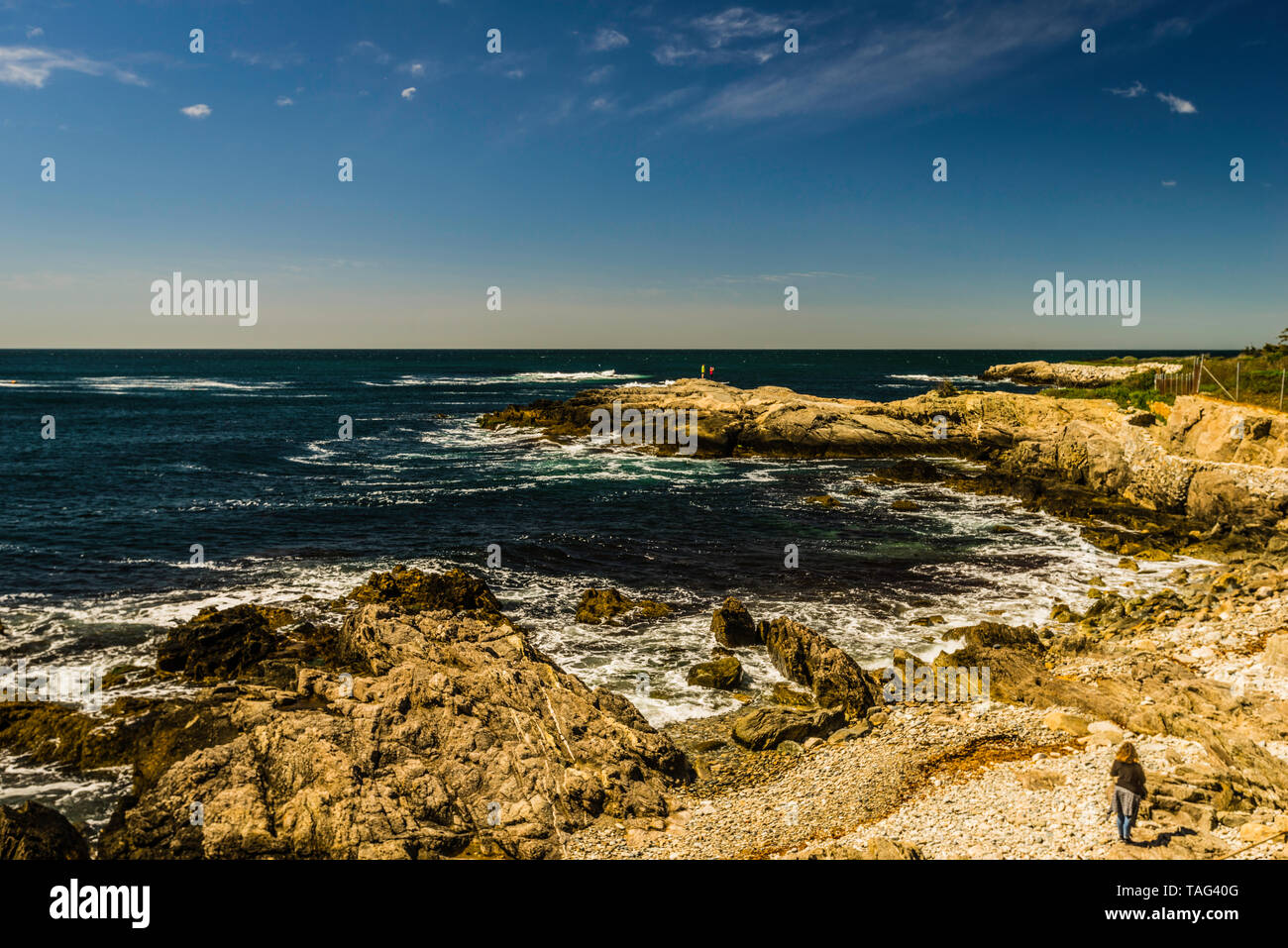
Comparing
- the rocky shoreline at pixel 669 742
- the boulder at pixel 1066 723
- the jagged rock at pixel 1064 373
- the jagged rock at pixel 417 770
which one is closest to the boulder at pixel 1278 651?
the rocky shoreline at pixel 669 742

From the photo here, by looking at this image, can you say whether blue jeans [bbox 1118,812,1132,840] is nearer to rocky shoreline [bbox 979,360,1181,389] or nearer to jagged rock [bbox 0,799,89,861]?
jagged rock [bbox 0,799,89,861]

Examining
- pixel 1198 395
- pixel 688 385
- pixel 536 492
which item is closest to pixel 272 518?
pixel 536 492

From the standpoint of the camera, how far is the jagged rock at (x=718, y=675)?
17312 mm

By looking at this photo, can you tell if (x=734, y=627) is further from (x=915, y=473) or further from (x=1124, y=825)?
(x=915, y=473)

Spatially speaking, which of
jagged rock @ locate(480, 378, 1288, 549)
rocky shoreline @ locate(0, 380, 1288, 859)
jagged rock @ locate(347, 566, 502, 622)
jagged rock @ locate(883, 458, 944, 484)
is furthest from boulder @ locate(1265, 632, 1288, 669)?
jagged rock @ locate(883, 458, 944, 484)

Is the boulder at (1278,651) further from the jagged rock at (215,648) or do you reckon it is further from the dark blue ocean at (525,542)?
the jagged rock at (215,648)

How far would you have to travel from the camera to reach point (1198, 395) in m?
37.8

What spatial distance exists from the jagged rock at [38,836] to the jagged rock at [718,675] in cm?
1236

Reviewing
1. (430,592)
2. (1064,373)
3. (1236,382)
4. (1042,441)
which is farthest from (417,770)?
(1064,373)

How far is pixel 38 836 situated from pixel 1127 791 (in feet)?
53.0

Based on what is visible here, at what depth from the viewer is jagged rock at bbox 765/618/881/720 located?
15.7 m

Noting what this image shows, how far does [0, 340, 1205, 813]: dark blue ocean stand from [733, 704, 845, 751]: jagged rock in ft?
5.58

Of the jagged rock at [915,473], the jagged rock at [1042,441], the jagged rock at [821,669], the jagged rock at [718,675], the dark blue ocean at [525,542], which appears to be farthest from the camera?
the jagged rock at [915,473]
